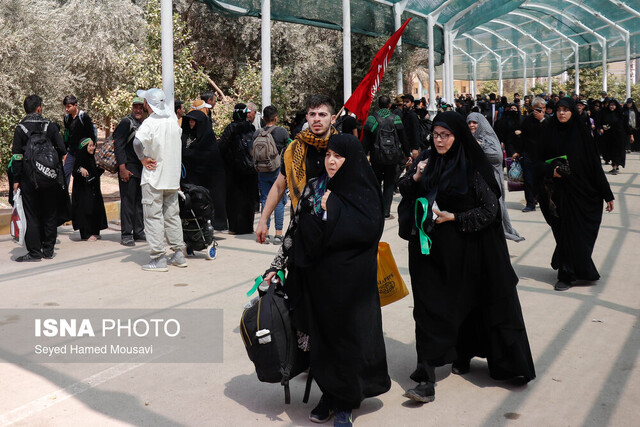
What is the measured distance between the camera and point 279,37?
21.3 m

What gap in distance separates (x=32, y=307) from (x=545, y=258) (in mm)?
5066

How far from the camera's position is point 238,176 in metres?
9.45

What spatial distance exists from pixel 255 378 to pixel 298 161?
1.30m

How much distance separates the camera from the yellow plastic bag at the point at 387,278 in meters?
4.10

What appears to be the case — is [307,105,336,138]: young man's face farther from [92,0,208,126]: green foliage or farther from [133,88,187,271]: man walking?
[92,0,208,126]: green foliage

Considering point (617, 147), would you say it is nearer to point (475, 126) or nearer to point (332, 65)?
point (332, 65)

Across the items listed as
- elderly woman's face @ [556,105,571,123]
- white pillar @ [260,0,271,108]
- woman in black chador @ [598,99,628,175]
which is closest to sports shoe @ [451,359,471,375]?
elderly woman's face @ [556,105,571,123]

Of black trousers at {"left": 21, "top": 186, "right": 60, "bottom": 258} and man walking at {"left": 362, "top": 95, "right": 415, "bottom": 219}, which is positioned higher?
man walking at {"left": 362, "top": 95, "right": 415, "bottom": 219}

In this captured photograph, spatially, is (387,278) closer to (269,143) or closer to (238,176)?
(269,143)

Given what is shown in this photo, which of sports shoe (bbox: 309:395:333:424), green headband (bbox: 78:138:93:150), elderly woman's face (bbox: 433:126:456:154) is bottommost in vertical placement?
sports shoe (bbox: 309:395:333:424)

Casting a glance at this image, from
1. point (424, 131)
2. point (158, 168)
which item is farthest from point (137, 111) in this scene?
point (424, 131)

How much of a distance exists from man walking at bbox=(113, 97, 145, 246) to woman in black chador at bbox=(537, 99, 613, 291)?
173 inches

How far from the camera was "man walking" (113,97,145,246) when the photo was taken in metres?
8.23

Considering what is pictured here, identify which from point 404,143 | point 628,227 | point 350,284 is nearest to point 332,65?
point 404,143
